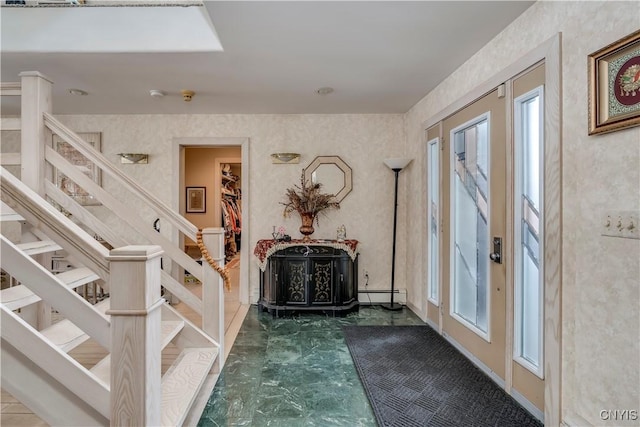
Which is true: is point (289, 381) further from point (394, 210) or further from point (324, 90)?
point (324, 90)

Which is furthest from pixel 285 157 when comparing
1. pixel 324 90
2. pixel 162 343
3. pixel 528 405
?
pixel 528 405

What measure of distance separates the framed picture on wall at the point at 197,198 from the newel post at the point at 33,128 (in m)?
4.79

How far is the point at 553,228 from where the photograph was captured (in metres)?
1.76

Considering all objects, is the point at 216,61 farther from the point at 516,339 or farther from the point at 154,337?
the point at 516,339

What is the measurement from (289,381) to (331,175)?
8.51 feet

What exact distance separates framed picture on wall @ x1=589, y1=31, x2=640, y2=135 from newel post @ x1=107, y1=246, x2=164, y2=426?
6.50ft

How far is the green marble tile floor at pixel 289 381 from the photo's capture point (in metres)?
1.94

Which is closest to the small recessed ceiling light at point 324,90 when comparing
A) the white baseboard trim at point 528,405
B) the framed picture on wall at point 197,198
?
the white baseboard trim at point 528,405

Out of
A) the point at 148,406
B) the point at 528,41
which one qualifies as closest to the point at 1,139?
the point at 148,406

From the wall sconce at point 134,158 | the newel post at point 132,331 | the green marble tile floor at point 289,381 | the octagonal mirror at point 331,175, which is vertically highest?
the wall sconce at point 134,158

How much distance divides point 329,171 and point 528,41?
102 inches

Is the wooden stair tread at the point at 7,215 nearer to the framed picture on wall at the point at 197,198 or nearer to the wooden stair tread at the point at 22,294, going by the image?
the wooden stair tread at the point at 22,294

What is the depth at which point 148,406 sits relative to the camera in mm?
1230

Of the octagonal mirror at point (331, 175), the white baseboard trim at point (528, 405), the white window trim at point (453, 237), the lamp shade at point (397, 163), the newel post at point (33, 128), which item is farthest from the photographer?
the octagonal mirror at point (331, 175)
